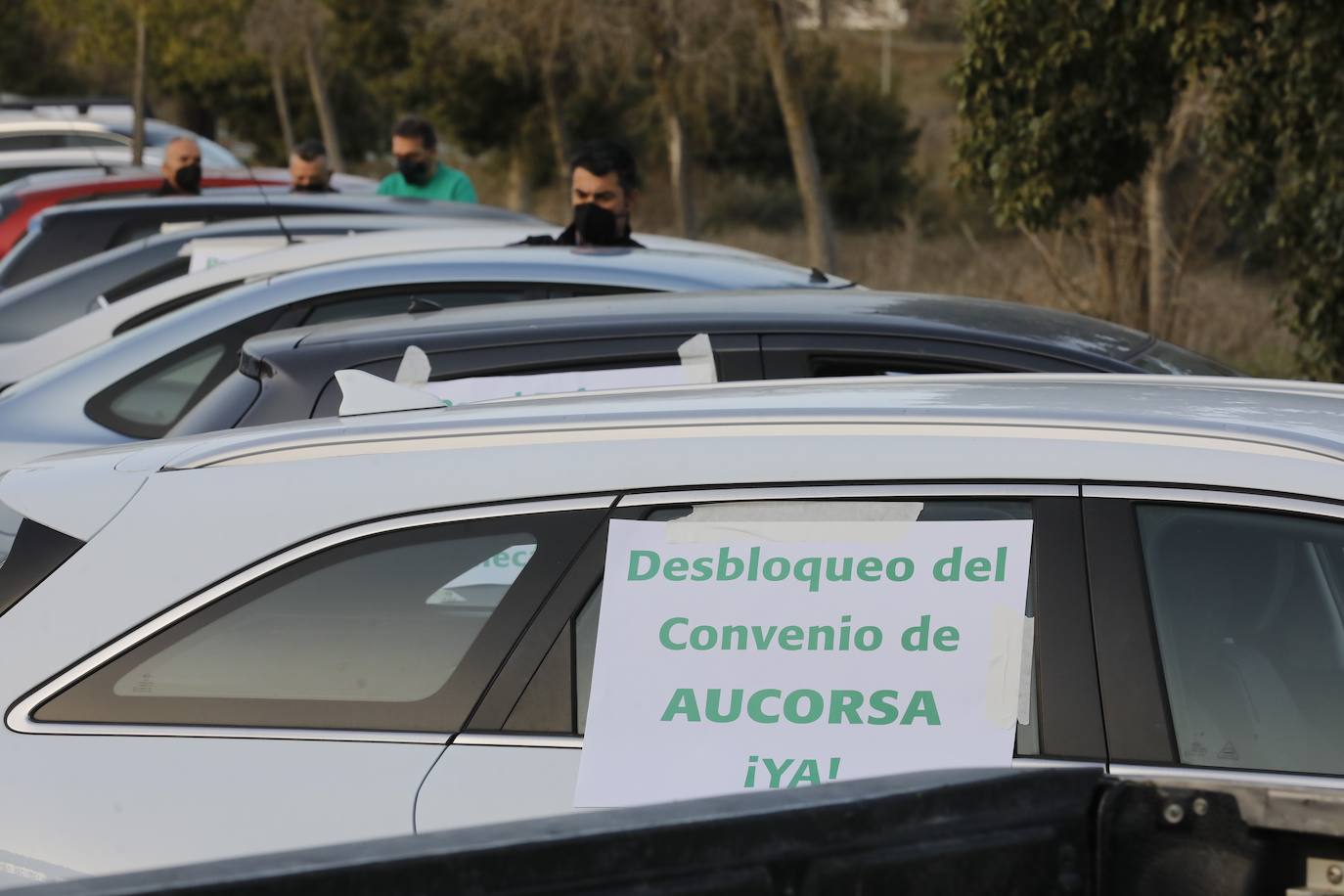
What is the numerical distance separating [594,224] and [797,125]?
1140 centimetres

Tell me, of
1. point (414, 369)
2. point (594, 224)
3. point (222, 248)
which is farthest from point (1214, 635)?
point (222, 248)

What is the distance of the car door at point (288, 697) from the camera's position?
248cm

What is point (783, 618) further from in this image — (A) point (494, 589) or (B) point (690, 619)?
(A) point (494, 589)

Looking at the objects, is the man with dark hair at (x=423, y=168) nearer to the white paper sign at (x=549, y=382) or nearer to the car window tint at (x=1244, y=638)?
the white paper sign at (x=549, y=382)

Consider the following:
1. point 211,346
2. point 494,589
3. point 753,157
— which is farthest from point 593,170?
point 753,157

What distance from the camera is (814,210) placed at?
18047 mm

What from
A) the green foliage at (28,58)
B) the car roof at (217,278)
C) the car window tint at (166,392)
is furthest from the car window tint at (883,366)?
the green foliage at (28,58)

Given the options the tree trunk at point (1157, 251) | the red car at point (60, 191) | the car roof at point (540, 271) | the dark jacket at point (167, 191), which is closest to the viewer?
the car roof at point (540, 271)

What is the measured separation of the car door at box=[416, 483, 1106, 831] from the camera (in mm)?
2383

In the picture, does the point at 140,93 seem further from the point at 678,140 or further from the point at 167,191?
the point at 678,140

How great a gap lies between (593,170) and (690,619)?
445cm

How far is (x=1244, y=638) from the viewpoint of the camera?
8.11ft

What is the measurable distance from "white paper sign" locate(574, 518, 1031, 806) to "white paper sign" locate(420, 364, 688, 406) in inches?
72.8

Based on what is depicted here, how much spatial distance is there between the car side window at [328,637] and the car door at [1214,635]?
0.83 metres
